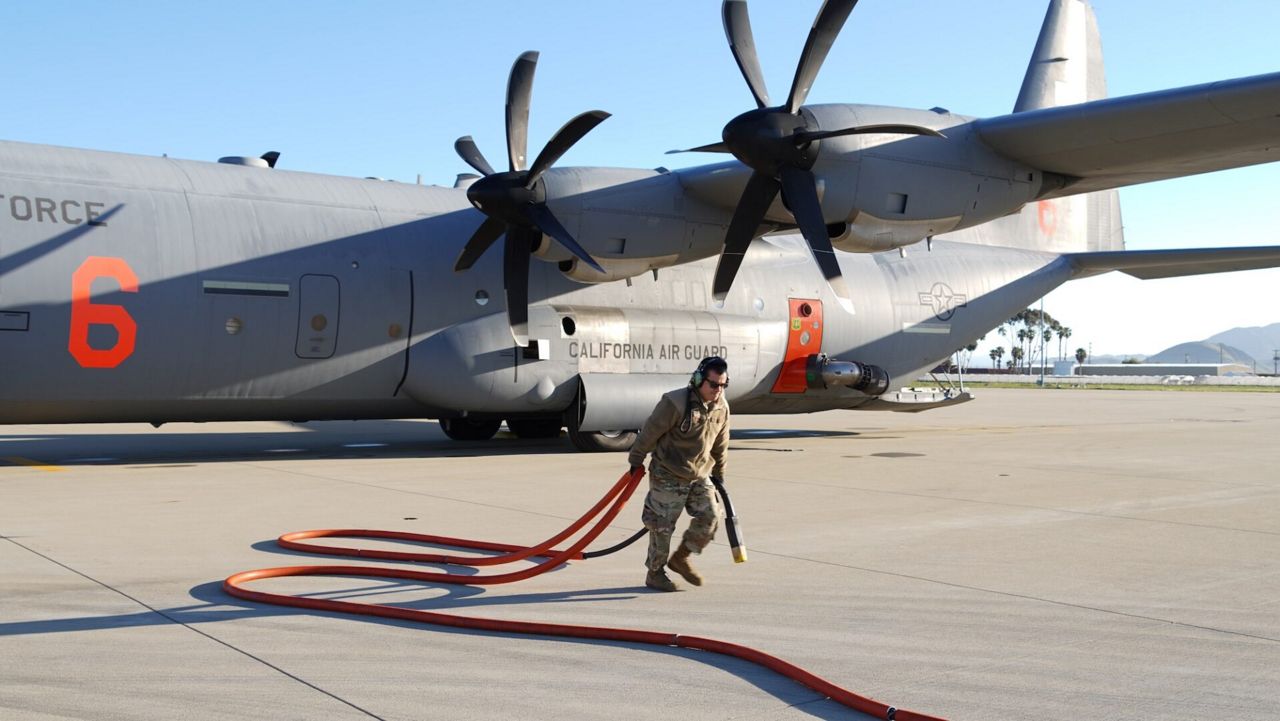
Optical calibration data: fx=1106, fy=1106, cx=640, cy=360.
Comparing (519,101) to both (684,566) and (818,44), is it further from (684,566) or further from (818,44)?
(684,566)

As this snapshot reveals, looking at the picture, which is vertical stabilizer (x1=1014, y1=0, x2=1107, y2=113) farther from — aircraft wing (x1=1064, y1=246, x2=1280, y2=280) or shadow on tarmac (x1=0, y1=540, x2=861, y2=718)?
shadow on tarmac (x1=0, y1=540, x2=861, y2=718)

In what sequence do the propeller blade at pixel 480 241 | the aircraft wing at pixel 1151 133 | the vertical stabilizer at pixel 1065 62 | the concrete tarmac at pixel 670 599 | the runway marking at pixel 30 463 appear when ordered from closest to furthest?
the concrete tarmac at pixel 670 599 < the aircraft wing at pixel 1151 133 < the runway marking at pixel 30 463 < the propeller blade at pixel 480 241 < the vertical stabilizer at pixel 1065 62

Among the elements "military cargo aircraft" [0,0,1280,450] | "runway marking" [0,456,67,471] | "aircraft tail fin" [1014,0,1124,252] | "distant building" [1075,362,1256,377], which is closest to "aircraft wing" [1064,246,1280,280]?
"military cargo aircraft" [0,0,1280,450]

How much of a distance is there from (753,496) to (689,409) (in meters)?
5.14

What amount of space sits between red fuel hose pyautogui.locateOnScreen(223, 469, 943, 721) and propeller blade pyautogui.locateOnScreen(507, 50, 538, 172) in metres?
7.79

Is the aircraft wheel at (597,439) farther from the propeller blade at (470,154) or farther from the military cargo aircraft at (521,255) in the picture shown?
the propeller blade at (470,154)

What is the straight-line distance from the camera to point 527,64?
15.7 m

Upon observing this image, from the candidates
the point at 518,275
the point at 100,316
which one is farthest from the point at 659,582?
the point at 100,316

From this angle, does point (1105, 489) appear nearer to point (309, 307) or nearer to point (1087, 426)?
point (309, 307)

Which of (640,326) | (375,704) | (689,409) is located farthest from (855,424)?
(375,704)

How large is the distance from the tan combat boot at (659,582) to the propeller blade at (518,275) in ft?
28.6

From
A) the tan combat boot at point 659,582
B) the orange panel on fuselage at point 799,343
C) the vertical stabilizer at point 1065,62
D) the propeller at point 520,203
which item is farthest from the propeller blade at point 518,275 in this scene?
the vertical stabilizer at point 1065,62

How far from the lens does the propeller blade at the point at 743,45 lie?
1410 cm

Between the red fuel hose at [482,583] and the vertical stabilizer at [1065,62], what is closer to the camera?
the red fuel hose at [482,583]
